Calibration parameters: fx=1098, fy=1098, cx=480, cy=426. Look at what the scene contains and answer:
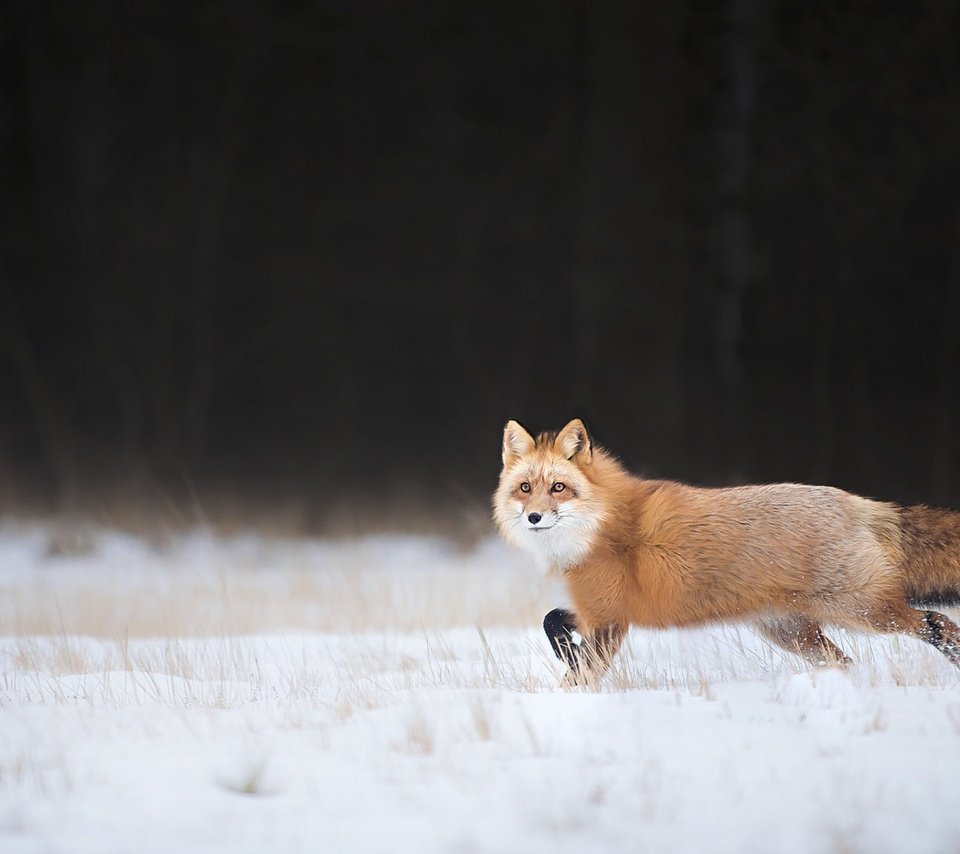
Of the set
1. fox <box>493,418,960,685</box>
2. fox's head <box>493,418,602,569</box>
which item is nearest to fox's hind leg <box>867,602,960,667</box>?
fox <box>493,418,960,685</box>

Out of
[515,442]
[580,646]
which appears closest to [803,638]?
[580,646]

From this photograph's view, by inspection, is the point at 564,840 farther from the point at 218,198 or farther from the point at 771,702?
the point at 218,198

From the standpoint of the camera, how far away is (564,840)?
251 cm

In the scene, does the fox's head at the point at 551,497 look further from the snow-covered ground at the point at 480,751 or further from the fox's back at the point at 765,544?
the snow-covered ground at the point at 480,751

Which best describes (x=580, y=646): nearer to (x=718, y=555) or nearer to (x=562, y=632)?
(x=562, y=632)

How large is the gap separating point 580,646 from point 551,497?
0.59 m

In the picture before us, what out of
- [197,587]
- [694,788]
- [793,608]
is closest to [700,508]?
[793,608]

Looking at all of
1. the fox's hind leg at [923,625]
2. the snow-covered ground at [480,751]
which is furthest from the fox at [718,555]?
the snow-covered ground at [480,751]

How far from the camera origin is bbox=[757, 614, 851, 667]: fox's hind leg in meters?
4.24

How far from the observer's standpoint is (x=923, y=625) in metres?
3.96

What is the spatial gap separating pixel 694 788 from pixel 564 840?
39 centimetres

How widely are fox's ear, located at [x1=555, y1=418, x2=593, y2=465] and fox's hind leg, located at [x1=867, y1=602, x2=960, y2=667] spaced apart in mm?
1226

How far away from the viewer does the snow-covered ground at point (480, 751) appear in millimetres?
2516

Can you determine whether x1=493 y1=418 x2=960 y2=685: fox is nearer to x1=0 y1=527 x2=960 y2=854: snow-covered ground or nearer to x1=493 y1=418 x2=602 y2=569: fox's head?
x1=493 y1=418 x2=602 y2=569: fox's head
